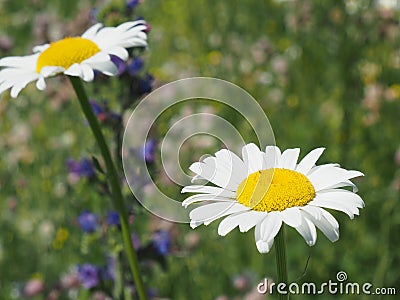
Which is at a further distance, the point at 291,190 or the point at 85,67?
the point at 85,67

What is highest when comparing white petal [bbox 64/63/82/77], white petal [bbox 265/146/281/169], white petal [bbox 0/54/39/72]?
white petal [bbox 0/54/39/72]

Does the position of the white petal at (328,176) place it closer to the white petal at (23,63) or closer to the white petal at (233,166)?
the white petal at (233,166)

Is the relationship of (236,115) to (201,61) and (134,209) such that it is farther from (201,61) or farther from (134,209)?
(134,209)

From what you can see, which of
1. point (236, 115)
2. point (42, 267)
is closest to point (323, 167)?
point (42, 267)

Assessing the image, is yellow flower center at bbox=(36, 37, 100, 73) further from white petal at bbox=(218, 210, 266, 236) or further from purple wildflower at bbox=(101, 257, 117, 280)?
purple wildflower at bbox=(101, 257, 117, 280)

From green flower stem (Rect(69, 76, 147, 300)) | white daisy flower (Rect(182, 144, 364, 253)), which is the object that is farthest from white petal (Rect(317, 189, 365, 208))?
green flower stem (Rect(69, 76, 147, 300))

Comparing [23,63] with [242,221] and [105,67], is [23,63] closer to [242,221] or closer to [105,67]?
[105,67]
